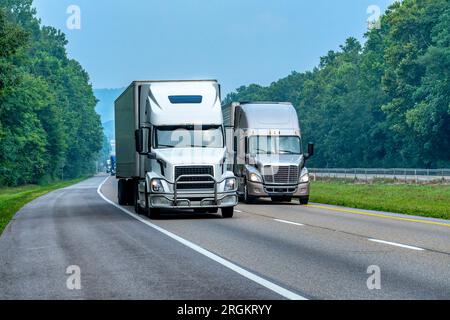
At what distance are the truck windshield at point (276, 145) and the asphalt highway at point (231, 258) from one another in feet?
27.3

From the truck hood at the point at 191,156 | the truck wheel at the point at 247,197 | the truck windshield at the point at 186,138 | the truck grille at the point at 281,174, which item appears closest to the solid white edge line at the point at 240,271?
the truck hood at the point at 191,156

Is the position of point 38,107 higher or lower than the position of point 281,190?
higher

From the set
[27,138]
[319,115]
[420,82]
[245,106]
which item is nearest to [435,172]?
[420,82]

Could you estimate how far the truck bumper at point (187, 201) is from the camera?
23.2 metres

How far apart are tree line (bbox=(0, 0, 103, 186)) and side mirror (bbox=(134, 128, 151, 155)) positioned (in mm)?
23602

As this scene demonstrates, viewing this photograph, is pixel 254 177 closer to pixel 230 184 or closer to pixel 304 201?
pixel 304 201

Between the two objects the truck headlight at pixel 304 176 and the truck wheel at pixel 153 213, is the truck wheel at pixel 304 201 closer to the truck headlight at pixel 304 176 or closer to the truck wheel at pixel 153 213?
the truck headlight at pixel 304 176

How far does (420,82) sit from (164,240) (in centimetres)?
6520

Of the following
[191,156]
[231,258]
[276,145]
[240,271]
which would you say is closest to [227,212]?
[191,156]

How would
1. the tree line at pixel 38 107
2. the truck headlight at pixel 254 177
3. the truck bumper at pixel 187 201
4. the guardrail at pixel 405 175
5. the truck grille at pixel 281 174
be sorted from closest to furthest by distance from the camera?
the truck bumper at pixel 187 201 → the truck grille at pixel 281 174 → the truck headlight at pixel 254 177 → the tree line at pixel 38 107 → the guardrail at pixel 405 175

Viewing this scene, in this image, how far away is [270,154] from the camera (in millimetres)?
31672

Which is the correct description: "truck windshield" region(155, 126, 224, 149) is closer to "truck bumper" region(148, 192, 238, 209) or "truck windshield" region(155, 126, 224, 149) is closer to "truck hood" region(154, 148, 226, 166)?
"truck hood" region(154, 148, 226, 166)

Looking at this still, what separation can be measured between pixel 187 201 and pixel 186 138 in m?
1.90

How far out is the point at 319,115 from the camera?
122 metres
